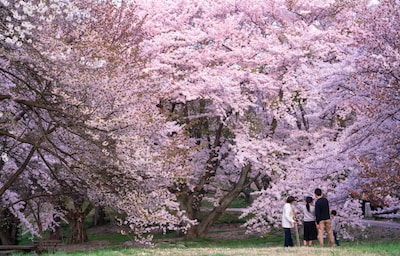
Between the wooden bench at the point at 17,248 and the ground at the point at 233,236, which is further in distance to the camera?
the ground at the point at 233,236

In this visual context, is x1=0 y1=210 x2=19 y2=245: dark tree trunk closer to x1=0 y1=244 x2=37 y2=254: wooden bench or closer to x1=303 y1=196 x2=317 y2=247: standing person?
x1=0 y1=244 x2=37 y2=254: wooden bench

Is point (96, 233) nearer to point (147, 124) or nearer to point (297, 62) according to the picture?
point (297, 62)

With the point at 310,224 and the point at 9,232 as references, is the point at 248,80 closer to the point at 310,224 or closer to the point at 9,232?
the point at 310,224

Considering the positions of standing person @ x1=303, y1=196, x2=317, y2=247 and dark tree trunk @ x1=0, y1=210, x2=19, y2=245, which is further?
dark tree trunk @ x1=0, y1=210, x2=19, y2=245

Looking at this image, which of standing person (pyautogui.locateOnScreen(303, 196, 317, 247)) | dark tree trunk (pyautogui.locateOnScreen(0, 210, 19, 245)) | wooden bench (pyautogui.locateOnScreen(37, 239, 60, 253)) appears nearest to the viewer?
standing person (pyautogui.locateOnScreen(303, 196, 317, 247))

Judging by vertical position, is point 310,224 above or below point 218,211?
below

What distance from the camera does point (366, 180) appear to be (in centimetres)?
1489

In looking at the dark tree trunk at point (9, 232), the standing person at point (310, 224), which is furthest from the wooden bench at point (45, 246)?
the standing person at point (310, 224)

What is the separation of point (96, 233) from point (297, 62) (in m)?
17.8

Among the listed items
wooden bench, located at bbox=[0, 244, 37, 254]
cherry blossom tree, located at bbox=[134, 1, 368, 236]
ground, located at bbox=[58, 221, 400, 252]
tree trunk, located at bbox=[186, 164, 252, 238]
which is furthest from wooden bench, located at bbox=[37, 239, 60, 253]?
tree trunk, located at bbox=[186, 164, 252, 238]

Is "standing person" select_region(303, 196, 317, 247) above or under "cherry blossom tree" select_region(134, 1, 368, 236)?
under

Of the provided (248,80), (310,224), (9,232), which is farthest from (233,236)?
(310,224)

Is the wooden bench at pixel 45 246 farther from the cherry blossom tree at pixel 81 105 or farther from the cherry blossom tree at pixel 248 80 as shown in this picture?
the cherry blossom tree at pixel 248 80


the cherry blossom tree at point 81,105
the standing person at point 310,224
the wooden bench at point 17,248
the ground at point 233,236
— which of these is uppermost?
the cherry blossom tree at point 81,105
